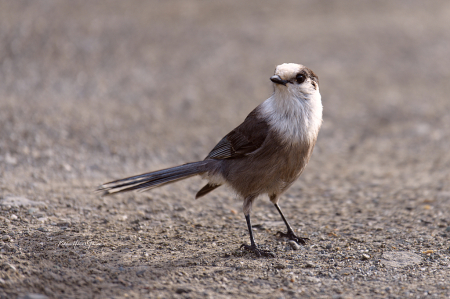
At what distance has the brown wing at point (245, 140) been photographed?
4.56m

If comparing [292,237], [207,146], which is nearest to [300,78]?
[292,237]

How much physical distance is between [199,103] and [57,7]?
5.23m

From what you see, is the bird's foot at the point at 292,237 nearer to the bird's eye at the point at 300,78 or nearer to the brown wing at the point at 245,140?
the brown wing at the point at 245,140

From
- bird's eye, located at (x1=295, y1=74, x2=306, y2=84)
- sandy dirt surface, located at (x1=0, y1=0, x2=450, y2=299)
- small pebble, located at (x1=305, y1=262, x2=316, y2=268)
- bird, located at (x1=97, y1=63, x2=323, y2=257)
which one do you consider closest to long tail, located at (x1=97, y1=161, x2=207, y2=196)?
bird, located at (x1=97, y1=63, x2=323, y2=257)

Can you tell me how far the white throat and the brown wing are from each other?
0.13 m

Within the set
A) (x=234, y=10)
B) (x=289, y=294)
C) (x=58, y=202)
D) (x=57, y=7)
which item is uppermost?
(x=234, y=10)

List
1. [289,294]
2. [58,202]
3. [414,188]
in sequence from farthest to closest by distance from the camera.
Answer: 1. [414,188]
2. [58,202]
3. [289,294]

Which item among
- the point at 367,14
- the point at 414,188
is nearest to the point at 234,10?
the point at 367,14

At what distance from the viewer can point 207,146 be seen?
802cm

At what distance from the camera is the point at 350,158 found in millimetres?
7977

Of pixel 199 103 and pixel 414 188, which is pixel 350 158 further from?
pixel 199 103

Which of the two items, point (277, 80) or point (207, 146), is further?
point (207, 146)

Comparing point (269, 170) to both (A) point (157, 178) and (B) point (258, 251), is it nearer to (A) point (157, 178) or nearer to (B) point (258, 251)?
(B) point (258, 251)

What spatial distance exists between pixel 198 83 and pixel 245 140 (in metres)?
5.97
